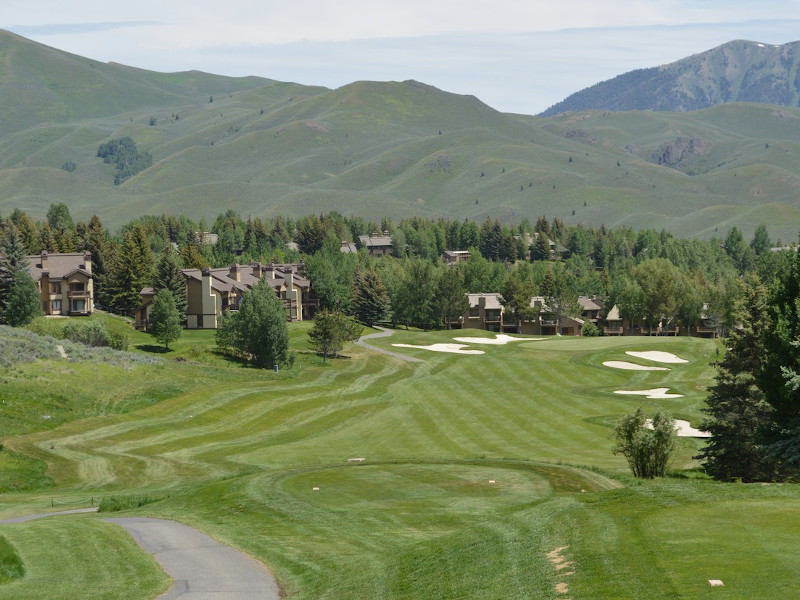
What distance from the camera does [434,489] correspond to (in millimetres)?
38094

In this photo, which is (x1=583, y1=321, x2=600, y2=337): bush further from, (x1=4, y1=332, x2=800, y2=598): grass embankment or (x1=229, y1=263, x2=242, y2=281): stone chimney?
(x1=4, y1=332, x2=800, y2=598): grass embankment

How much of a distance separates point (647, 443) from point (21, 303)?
94.5 metres

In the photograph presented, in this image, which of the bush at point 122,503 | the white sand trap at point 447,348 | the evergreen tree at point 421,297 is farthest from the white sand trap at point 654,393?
the evergreen tree at point 421,297

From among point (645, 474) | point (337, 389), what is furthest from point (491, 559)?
→ point (337, 389)

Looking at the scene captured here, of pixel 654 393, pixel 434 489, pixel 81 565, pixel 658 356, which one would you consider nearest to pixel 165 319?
pixel 658 356

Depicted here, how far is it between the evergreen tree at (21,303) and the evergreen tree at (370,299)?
60.1 m

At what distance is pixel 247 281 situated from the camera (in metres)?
162

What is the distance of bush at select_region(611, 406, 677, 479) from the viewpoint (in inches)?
1569

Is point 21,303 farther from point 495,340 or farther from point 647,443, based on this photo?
point 647,443

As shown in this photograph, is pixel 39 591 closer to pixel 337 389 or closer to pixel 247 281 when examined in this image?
pixel 337 389

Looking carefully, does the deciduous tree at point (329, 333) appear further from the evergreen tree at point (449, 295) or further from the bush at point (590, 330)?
the bush at point (590, 330)

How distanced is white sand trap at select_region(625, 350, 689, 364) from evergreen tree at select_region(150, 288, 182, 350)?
5235 cm

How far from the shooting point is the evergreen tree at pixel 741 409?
140 ft

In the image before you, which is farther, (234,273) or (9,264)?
(234,273)
